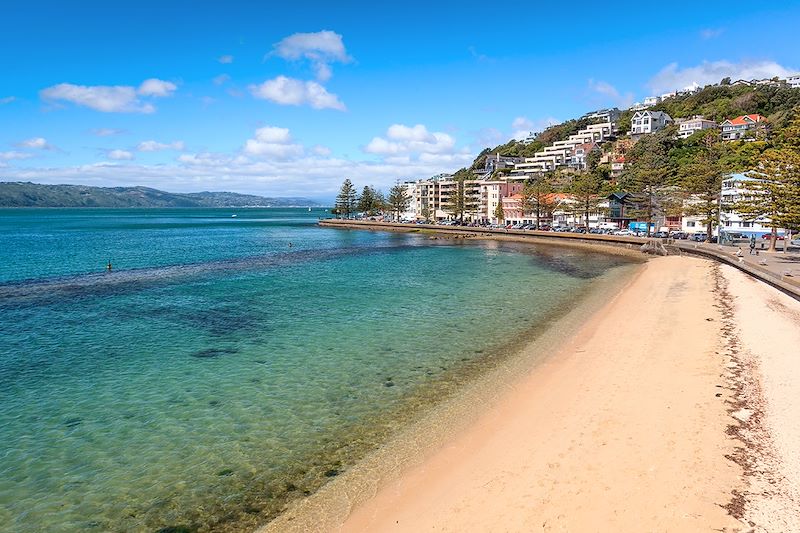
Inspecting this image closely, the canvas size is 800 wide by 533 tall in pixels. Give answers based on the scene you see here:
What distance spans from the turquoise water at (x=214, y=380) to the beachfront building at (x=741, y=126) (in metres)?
105

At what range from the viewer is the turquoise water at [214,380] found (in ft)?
32.2

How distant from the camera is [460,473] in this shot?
9.91 meters

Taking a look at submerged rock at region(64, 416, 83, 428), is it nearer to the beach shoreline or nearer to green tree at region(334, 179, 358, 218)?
the beach shoreline

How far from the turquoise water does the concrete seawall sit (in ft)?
39.4

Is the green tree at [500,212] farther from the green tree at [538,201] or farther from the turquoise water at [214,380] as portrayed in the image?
the turquoise water at [214,380]

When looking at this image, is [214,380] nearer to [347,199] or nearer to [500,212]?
[500,212]

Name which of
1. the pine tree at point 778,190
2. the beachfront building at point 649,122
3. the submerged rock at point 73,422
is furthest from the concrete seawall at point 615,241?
the beachfront building at point 649,122

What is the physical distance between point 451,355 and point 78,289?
32708mm

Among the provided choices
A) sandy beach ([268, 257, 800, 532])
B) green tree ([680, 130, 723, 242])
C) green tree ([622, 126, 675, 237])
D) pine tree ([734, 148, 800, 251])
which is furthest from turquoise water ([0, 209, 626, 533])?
green tree ([622, 126, 675, 237])

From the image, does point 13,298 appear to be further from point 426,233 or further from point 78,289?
point 426,233

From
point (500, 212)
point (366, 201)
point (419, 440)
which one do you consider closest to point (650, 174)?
point (500, 212)

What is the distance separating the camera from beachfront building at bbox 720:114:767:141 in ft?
363

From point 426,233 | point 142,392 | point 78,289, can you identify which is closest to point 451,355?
point 142,392

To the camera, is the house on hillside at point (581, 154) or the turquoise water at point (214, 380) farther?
the house on hillside at point (581, 154)
